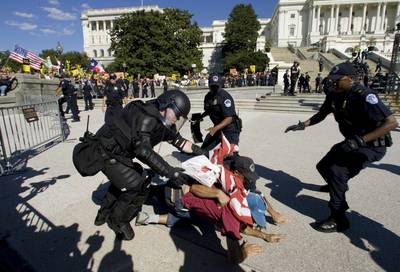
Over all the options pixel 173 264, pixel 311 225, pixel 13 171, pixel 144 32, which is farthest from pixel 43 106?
pixel 144 32

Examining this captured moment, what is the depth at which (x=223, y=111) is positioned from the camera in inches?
166

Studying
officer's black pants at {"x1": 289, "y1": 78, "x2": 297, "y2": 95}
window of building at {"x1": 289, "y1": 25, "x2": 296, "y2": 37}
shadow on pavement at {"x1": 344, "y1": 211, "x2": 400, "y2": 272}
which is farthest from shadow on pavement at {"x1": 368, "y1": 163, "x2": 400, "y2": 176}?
window of building at {"x1": 289, "y1": 25, "x2": 296, "y2": 37}

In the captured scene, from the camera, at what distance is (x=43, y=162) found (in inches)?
236

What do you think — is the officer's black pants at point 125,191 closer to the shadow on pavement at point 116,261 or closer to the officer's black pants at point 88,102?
the shadow on pavement at point 116,261

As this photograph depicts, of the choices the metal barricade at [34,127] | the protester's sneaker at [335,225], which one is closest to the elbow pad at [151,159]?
the protester's sneaker at [335,225]

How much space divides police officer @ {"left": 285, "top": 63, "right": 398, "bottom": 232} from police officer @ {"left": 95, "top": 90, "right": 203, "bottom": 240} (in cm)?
168

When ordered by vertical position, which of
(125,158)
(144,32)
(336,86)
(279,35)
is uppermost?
(279,35)

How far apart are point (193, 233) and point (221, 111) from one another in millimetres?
1974

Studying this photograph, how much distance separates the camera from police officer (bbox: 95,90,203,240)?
2.32 metres

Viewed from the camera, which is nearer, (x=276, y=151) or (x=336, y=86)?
(x=336, y=86)

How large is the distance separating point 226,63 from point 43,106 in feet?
179

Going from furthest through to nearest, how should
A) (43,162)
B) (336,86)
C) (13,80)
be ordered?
(13,80)
(43,162)
(336,86)

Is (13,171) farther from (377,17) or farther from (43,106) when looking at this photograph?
(377,17)

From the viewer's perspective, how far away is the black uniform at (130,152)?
2322 mm
